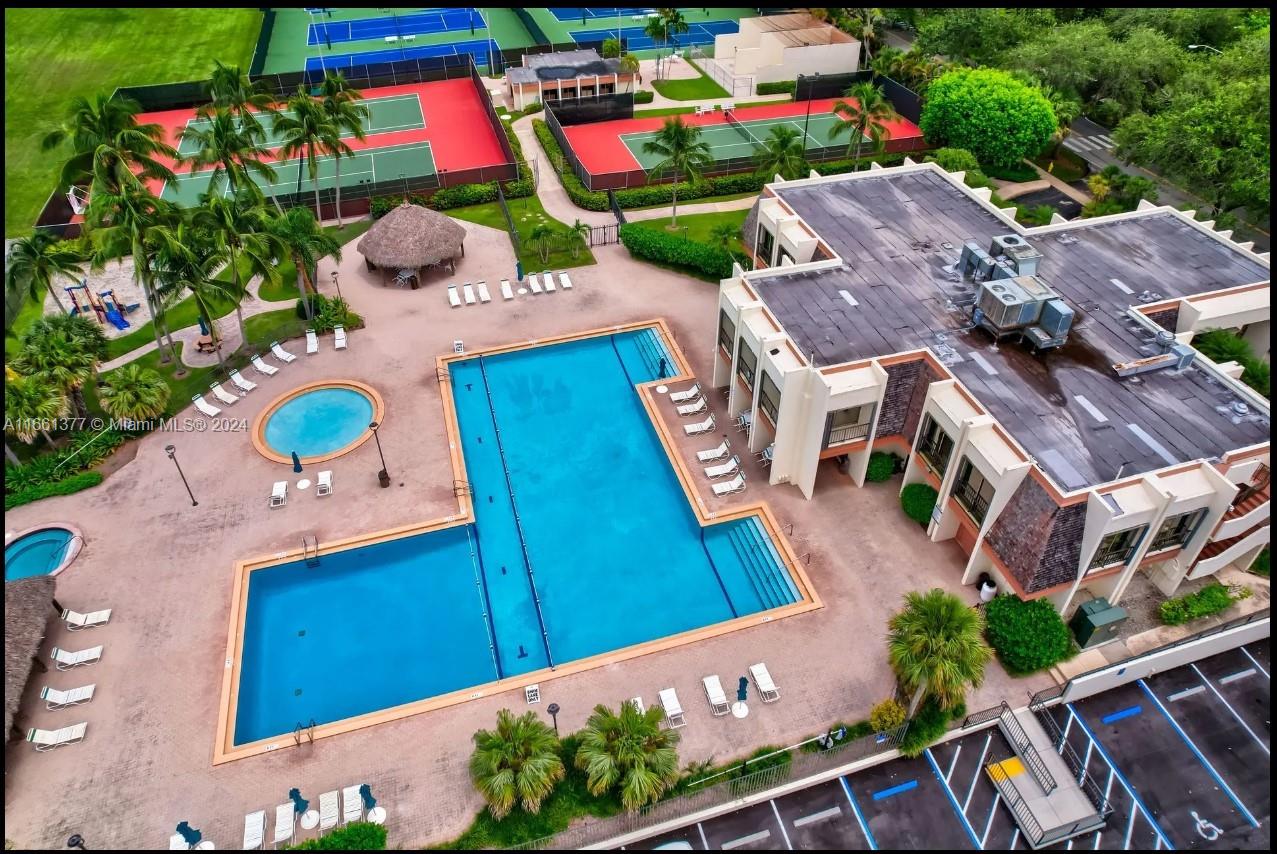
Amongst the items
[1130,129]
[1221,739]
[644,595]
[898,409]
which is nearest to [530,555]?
[644,595]

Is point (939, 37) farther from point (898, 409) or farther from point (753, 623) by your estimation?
point (753, 623)

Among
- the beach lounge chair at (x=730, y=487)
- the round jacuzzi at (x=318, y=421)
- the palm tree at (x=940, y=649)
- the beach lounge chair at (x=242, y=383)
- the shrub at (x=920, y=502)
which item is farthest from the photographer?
the beach lounge chair at (x=242, y=383)

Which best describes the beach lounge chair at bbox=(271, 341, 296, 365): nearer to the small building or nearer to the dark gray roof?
the dark gray roof

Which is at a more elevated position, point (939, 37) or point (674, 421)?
point (939, 37)

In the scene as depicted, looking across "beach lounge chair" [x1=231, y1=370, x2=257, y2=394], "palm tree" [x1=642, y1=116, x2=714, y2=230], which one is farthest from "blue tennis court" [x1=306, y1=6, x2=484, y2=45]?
"beach lounge chair" [x1=231, y1=370, x2=257, y2=394]

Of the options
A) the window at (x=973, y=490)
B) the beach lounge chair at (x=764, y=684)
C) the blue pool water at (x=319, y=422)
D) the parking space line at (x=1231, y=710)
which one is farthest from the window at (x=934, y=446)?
the blue pool water at (x=319, y=422)

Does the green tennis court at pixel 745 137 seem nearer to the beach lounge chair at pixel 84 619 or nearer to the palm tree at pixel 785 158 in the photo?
the palm tree at pixel 785 158

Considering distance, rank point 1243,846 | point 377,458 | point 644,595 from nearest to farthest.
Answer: point 1243,846 < point 644,595 < point 377,458

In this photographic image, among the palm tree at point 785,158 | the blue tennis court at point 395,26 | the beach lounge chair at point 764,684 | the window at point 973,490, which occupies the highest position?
the palm tree at point 785,158
